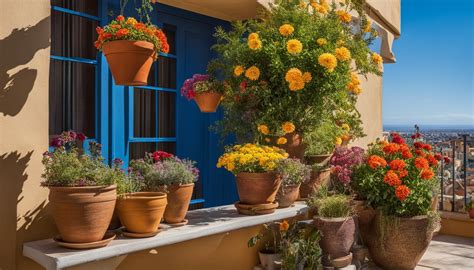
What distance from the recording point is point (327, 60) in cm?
326

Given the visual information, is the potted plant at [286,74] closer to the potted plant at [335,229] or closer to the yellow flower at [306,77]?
the yellow flower at [306,77]

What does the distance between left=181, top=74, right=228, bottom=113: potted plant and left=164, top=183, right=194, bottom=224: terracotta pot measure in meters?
0.94

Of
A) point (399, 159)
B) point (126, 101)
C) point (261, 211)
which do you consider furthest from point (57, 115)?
point (399, 159)

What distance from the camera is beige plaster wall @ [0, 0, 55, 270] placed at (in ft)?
7.71

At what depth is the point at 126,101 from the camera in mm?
3432

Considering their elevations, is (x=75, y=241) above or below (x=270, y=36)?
below

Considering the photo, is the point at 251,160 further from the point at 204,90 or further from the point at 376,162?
the point at 376,162

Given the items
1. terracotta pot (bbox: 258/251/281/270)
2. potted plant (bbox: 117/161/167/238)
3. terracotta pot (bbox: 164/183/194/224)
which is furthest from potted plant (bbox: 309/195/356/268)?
potted plant (bbox: 117/161/167/238)

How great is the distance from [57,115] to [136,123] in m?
0.67

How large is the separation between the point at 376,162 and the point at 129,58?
221 centimetres

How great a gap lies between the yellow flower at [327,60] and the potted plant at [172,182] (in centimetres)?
121

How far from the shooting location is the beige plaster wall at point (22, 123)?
2350 mm

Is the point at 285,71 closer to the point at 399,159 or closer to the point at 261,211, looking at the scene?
the point at 261,211

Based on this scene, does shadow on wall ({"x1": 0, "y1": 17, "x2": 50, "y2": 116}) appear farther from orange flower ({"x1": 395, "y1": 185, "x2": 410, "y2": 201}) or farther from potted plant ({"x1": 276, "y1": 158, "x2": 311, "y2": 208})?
orange flower ({"x1": 395, "y1": 185, "x2": 410, "y2": 201})
